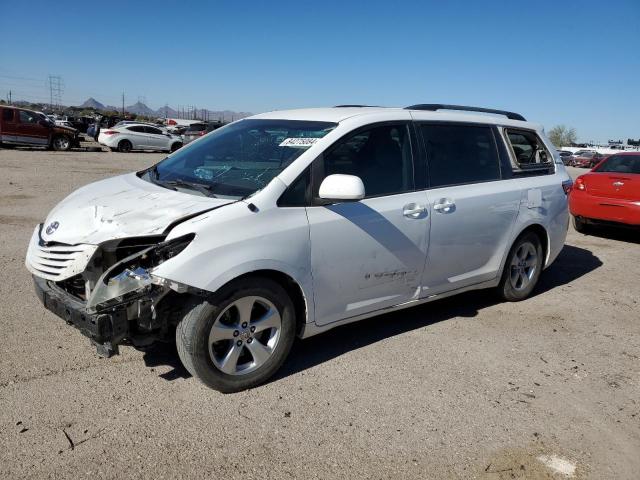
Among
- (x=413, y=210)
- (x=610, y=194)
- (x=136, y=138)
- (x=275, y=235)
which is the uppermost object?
(x=413, y=210)

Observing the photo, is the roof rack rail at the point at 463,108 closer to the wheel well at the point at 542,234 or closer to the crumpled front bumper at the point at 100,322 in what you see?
the wheel well at the point at 542,234

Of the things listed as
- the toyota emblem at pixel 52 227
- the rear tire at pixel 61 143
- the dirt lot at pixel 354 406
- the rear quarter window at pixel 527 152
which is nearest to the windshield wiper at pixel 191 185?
the toyota emblem at pixel 52 227

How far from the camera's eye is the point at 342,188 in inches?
143

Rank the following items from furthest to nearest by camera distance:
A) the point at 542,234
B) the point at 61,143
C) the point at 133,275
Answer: the point at 61,143, the point at 542,234, the point at 133,275

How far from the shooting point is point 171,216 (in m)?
3.42

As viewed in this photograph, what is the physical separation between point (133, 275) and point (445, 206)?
2.54 m

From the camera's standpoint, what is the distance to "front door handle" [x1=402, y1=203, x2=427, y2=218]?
168 inches

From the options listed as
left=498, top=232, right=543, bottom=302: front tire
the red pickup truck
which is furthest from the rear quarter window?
the red pickup truck

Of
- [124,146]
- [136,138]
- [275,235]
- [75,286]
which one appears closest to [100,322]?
[75,286]

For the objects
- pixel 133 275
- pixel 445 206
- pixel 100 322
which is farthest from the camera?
pixel 445 206

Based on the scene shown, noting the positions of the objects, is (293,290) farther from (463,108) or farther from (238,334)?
(463,108)

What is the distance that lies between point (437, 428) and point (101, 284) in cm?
217

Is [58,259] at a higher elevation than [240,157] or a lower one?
lower

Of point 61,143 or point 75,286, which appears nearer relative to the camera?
point 75,286
